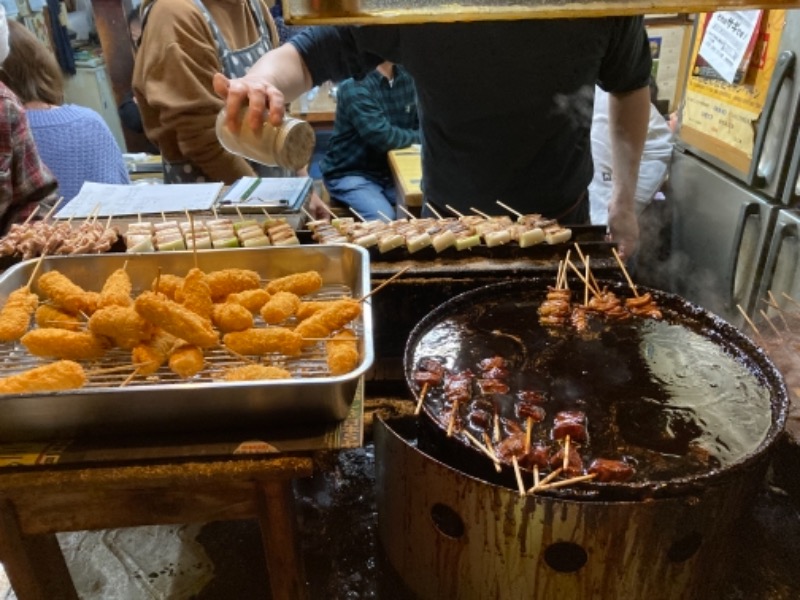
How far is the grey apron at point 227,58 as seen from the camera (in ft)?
15.7

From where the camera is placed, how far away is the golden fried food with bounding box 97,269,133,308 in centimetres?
217

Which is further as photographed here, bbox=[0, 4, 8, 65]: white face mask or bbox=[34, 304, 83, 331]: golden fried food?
bbox=[0, 4, 8, 65]: white face mask

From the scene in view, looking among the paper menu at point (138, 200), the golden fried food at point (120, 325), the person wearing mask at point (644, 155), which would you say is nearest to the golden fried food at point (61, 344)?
the golden fried food at point (120, 325)

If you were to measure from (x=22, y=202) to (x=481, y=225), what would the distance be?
3.08 meters

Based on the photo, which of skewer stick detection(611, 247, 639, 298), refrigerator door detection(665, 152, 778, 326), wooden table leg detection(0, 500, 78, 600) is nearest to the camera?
wooden table leg detection(0, 500, 78, 600)

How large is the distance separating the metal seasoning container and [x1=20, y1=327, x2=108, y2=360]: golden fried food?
38.4 inches

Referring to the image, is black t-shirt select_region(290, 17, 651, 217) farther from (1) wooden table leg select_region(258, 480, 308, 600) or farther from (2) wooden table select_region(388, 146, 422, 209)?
(1) wooden table leg select_region(258, 480, 308, 600)

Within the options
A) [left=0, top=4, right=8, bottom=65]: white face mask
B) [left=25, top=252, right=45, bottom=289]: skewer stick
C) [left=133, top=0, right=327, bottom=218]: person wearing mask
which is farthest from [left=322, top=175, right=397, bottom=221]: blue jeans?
[left=25, top=252, right=45, bottom=289]: skewer stick

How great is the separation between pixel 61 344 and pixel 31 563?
2.26 feet

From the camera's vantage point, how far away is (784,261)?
3.94m

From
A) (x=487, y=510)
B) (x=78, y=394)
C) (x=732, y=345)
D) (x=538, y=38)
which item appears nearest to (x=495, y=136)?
(x=538, y=38)

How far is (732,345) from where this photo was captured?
7.67ft

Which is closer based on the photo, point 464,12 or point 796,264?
point 464,12

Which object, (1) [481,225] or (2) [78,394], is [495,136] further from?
(2) [78,394]
